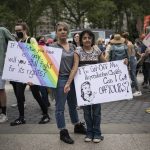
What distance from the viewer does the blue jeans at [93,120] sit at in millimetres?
6465

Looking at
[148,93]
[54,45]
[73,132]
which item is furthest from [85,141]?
[148,93]

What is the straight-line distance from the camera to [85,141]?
6480mm

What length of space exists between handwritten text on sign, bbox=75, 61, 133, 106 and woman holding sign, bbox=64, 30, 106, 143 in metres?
0.06

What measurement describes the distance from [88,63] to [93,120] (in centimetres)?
80

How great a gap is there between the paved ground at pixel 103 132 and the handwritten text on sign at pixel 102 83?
601mm

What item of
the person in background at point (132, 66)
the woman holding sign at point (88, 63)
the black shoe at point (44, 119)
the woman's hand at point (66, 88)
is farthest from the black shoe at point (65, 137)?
the person in background at point (132, 66)

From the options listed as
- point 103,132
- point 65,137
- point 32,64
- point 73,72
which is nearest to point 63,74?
point 73,72

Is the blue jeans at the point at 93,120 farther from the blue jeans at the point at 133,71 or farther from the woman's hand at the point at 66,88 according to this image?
the blue jeans at the point at 133,71

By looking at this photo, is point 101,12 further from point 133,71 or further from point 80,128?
Answer: point 80,128

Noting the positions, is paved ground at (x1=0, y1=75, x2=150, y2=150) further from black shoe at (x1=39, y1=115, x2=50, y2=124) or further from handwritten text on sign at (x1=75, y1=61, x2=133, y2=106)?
handwritten text on sign at (x1=75, y1=61, x2=133, y2=106)

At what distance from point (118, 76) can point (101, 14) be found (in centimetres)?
3777

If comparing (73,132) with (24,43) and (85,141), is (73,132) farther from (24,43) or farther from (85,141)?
(24,43)

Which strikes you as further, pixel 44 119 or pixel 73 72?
pixel 44 119

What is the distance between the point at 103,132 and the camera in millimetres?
7012
